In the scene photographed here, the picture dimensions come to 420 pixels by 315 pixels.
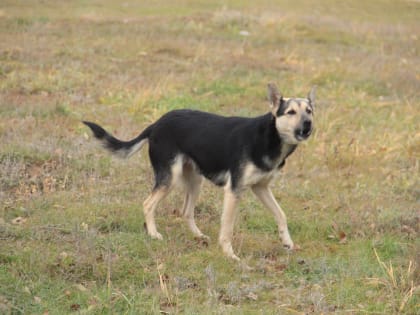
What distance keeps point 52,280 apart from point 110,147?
2.04 metres

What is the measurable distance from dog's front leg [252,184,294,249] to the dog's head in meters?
0.73

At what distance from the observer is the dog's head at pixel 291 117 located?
231 inches

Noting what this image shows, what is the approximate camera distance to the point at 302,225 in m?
7.01

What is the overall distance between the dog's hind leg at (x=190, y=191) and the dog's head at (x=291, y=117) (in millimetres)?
1205

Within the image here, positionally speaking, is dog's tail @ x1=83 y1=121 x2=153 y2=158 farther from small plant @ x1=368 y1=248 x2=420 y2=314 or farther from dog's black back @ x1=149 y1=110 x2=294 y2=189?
small plant @ x1=368 y1=248 x2=420 y2=314

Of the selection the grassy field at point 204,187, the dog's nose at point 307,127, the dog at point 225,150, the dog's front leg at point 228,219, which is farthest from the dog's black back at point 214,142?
the grassy field at point 204,187

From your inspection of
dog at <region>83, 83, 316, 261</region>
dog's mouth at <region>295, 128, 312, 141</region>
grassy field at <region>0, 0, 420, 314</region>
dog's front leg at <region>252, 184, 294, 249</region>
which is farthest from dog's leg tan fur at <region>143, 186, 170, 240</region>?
dog's mouth at <region>295, 128, 312, 141</region>

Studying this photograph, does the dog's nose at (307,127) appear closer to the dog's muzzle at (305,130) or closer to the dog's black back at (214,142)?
the dog's muzzle at (305,130)

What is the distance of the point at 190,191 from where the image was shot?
270 inches

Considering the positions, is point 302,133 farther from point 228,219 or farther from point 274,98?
point 228,219

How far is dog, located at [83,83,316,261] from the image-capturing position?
6.00 meters

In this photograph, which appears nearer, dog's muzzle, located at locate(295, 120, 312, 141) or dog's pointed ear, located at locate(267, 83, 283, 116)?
dog's muzzle, located at locate(295, 120, 312, 141)

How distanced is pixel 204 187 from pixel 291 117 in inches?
Answer: 97.9

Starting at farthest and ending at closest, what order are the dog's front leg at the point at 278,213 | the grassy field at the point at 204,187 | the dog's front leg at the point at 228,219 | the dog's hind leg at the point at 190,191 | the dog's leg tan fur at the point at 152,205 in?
the dog's hind leg at the point at 190,191
the dog's leg tan fur at the point at 152,205
the dog's front leg at the point at 278,213
the dog's front leg at the point at 228,219
the grassy field at the point at 204,187
